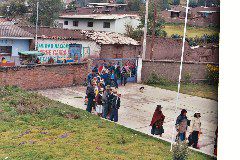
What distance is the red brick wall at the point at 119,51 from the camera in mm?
28703

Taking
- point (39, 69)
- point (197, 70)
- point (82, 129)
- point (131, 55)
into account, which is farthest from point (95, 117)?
point (131, 55)

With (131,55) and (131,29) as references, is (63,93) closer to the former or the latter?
(131,55)

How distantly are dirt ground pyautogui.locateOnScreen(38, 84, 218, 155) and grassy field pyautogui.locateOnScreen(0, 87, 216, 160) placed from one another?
58.6 inches

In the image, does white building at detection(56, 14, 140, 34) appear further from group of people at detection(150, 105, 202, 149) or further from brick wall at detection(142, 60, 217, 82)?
group of people at detection(150, 105, 202, 149)

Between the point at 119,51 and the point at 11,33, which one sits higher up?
the point at 11,33

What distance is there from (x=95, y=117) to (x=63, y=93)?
5542 millimetres

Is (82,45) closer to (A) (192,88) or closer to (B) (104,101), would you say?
(A) (192,88)

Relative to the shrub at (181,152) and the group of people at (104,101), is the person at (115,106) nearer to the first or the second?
the group of people at (104,101)

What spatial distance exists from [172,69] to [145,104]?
7813 millimetres

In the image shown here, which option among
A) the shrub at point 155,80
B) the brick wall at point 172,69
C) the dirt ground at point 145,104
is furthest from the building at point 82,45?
the dirt ground at point 145,104

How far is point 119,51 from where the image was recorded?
1179 inches

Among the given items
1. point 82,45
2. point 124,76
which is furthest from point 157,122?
point 82,45

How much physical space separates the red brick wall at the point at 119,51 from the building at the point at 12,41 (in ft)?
19.9

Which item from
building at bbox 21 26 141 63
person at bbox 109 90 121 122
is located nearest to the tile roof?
building at bbox 21 26 141 63
